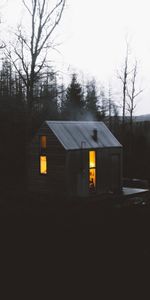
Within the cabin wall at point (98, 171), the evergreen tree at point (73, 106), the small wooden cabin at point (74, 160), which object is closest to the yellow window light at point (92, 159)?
the small wooden cabin at point (74, 160)

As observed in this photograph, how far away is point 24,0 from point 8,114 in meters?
6.61

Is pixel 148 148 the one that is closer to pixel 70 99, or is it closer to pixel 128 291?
pixel 70 99

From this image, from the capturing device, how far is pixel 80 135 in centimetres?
1802

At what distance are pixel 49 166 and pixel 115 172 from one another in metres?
3.74

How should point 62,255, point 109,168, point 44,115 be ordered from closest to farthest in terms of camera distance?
point 62,255, point 109,168, point 44,115

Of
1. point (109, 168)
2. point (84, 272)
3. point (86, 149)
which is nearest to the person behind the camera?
point (84, 272)

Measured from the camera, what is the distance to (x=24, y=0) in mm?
21281

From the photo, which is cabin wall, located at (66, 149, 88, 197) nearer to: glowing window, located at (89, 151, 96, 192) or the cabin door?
glowing window, located at (89, 151, 96, 192)

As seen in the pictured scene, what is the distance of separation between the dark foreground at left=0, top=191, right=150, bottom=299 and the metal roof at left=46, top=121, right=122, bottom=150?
12.6 feet

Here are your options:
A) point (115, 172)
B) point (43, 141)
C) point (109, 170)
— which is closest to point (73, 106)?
point (115, 172)

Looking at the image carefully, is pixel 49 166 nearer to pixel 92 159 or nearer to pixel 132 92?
pixel 92 159

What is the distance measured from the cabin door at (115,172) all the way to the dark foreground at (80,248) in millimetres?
4711

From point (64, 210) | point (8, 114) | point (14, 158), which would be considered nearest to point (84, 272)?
point (64, 210)

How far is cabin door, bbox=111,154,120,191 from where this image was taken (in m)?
19.0
